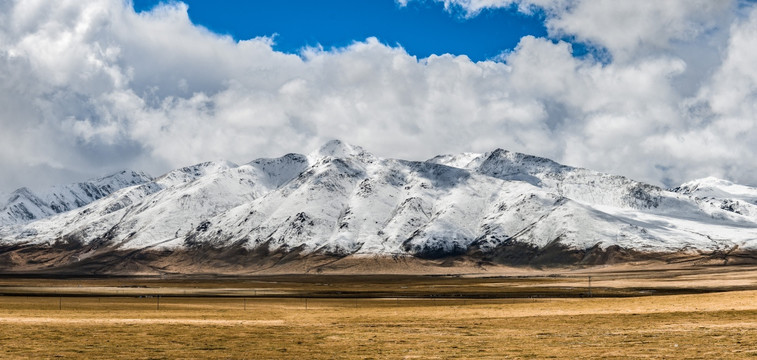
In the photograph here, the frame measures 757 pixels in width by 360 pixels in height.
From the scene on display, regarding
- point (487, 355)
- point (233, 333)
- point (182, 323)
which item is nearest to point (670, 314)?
point (487, 355)

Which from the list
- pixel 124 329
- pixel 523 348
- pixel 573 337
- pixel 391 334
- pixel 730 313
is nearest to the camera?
pixel 523 348

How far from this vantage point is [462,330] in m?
46.1

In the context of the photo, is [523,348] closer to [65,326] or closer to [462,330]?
[462,330]

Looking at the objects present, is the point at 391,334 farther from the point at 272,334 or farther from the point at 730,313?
the point at 730,313

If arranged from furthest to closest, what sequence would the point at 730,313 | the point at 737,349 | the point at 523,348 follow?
1. the point at 730,313
2. the point at 523,348
3. the point at 737,349

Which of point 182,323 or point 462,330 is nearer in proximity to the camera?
point 462,330

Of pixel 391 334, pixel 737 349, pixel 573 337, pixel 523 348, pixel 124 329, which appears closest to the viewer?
pixel 737 349

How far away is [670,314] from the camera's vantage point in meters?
52.6

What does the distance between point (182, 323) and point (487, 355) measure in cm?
2789

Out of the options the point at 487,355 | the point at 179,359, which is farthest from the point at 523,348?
the point at 179,359

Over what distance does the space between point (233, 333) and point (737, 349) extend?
27356 millimetres

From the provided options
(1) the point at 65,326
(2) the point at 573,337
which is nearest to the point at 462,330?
(2) the point at 573,337

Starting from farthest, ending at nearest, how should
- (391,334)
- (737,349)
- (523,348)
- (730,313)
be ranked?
(730,313), (391,334), (523,348), (737,349)

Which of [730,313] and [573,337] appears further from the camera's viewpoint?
[730,313]
